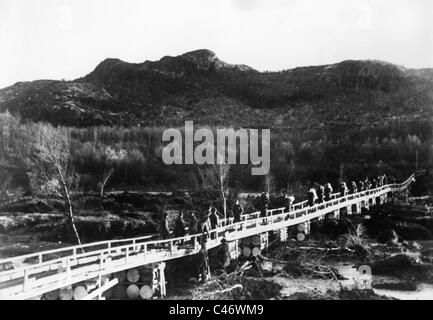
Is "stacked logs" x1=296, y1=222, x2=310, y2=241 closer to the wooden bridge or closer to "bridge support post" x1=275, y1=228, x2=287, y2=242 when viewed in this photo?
the wooden bridge

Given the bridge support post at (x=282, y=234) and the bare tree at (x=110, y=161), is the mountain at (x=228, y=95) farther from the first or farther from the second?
the bridge support post at (x=282, y=234)

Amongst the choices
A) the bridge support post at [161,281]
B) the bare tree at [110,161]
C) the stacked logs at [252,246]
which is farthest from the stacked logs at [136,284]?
the bare tree at [110,161]

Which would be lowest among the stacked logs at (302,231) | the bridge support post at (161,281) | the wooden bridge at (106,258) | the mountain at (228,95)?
the stacked logs at (302,231)

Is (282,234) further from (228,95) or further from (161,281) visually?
(228,95)

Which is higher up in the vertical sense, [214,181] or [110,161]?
[110,161]

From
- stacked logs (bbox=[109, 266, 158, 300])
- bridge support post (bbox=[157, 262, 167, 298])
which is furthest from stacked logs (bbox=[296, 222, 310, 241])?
stacked logs (bbox=[109, 266, 158, 300])

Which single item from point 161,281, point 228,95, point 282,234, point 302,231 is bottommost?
point 302,231

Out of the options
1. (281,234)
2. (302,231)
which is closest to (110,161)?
(302,231)
